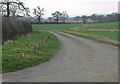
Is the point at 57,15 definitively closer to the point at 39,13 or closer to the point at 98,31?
the point at 39,13

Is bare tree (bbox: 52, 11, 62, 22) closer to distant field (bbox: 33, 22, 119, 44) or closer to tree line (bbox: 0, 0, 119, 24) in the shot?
tree line (bbox: 0, 0, 119, 24)

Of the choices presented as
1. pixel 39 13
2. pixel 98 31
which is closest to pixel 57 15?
pixel 39 13

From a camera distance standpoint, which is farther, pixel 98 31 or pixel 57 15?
pixel 57 15

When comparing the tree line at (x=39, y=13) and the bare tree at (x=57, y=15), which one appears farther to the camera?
the bare tree at (x=57, y=15)

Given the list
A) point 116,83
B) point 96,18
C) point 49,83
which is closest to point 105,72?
point 116,83

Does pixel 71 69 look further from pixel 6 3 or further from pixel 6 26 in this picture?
pixel 6 3

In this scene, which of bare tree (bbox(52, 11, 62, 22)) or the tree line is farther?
bare tree (bbox(52, 11, 62, 22))

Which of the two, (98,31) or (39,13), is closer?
(98,31)

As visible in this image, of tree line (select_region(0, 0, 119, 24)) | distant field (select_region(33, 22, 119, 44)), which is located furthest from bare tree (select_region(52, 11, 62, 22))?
distant field (select_region(33, 22, 119, 44))

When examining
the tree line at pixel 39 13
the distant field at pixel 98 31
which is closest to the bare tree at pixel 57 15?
the tree line at pixel 39 13

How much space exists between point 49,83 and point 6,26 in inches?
790

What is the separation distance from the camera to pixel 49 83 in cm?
1024

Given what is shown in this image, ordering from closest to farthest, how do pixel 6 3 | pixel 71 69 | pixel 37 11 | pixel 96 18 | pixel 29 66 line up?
pixel 71 69 → pixel 29 66 → pixel 6 3 → pixel 37 11 → pixel 96 18

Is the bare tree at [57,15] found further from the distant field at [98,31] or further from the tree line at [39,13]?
the distant field at [98,31]
